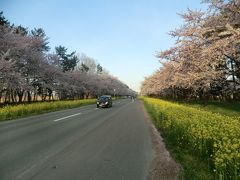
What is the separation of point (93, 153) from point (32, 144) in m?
2.43

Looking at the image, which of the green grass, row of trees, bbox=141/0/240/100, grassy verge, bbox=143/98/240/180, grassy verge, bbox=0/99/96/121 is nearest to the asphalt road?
the green grass

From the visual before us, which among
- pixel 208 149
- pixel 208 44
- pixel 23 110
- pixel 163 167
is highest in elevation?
pixel 208 44

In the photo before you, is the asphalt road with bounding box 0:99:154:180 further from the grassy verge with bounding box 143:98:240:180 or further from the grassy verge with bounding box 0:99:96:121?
the grassy verge with bounding box 0:99:96:121

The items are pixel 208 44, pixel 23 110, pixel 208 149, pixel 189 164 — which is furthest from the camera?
pixel 23 110

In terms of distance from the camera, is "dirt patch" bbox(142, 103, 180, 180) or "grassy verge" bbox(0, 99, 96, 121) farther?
"grassy verge" bbox(0, 99, 96, 121)

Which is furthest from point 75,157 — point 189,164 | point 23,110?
point 23,110

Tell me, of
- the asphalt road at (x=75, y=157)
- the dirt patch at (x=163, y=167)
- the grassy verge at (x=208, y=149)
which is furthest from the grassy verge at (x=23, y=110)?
the grassy verge at (x=208, y=149)

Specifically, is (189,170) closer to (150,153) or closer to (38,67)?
(150,153)

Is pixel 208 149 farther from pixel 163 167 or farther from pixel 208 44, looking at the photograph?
pixel 208 44

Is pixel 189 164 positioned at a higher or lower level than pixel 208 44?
lower

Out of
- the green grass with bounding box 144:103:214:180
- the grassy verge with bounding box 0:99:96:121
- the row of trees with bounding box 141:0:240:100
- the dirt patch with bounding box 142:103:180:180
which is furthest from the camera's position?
the grassy verge with bounding box 0:99:96:121

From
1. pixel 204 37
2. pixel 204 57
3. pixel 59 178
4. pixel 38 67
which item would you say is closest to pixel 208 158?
pixel 59 178

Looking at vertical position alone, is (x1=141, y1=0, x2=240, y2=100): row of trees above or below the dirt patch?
above

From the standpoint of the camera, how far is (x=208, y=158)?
6.32 metres
